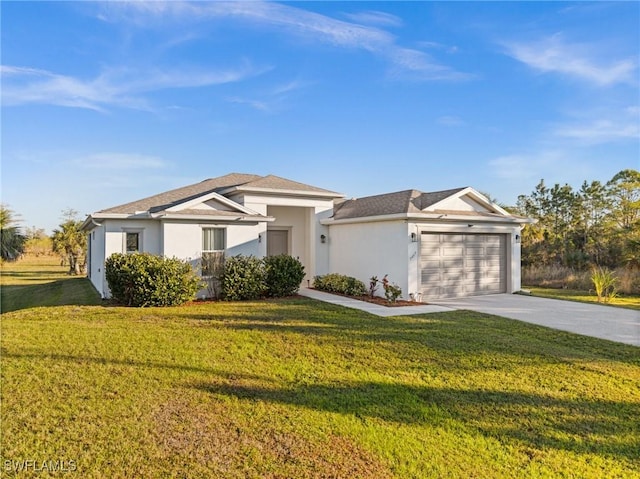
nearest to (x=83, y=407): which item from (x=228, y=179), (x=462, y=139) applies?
(x=228, y=179)

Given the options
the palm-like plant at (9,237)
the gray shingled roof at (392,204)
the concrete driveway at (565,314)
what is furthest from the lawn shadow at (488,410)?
the palm-like plant at (9,237)

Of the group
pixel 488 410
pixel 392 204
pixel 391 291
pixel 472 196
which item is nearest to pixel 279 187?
pixel 392 204

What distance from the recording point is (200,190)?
60.0 feet

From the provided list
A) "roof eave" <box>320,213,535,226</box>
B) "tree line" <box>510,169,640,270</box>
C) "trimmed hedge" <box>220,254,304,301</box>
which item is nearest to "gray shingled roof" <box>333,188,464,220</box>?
"roof eave" <box>320,213,535,226</box>

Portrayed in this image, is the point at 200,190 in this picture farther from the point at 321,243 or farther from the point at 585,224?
the point at 585,224

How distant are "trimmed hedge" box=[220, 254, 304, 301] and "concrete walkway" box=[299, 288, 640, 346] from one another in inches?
45.4

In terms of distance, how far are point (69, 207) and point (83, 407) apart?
32580 mm

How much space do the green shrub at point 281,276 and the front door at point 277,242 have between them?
3.64 metres

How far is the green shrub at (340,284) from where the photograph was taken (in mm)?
15391

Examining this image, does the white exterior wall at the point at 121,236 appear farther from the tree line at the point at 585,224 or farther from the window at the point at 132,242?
the tree line at the point at 585,224

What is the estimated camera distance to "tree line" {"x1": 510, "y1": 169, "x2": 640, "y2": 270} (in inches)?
870

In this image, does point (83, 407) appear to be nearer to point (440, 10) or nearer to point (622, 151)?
point (440, 10)

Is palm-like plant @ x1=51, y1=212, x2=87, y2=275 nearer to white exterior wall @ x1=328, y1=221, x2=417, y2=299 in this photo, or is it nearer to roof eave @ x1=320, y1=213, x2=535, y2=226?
white exterior wall @ x1=328, y1=221, x2=417, y2=299

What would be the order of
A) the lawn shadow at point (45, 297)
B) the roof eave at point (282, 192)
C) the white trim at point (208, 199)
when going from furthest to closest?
the roof eave at point (282, 192), the white trim at point (208, 199), the lawn shadow at point (45, 297)
